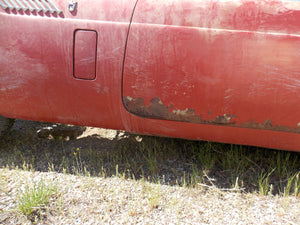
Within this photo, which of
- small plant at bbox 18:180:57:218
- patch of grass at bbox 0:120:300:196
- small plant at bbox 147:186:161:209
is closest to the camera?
small plant at bbox 18:180:57:218

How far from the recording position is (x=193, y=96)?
1.88m

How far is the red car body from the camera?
179 centimetres

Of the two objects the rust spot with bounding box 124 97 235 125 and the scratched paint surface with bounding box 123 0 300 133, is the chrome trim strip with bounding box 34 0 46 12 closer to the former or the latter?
the scratched paint surface with bounding box 123 0 300 133

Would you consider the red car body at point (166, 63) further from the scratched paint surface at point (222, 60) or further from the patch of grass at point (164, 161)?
the patch of grass at point (164, 161)

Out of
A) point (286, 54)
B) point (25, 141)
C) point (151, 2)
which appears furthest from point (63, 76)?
point (286, 54)

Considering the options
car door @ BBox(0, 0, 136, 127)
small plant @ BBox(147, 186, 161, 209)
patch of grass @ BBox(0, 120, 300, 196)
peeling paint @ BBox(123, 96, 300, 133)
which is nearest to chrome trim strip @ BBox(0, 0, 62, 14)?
car door @ BBox(0, 0, 136, 127)

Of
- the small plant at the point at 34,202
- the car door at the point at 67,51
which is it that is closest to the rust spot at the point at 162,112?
the car door at the point at 67,51

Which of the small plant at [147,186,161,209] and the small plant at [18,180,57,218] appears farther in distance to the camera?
the small plant at [147,186,161,209]

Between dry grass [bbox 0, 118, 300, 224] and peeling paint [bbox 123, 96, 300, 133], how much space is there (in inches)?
16.1

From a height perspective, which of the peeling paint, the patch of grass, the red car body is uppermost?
the red car body

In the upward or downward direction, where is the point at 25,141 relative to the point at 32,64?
downward

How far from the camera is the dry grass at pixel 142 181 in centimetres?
178

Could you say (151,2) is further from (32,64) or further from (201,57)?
(32,64)

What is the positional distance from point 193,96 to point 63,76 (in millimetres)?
876
